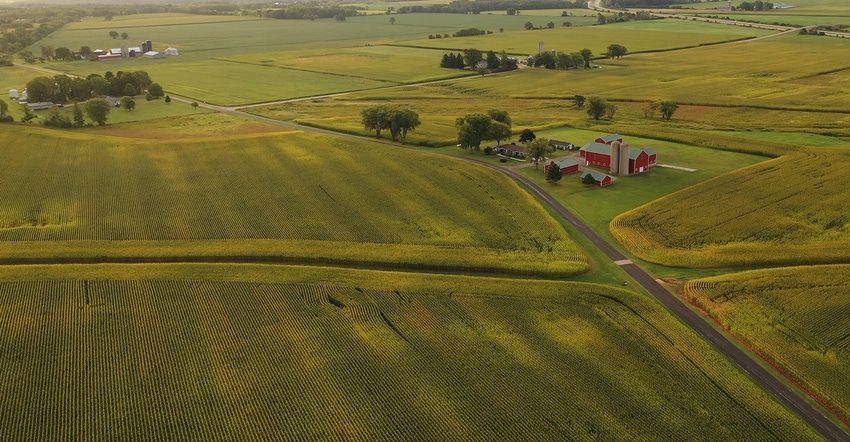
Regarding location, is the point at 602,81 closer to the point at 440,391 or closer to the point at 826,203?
the point at 826,203

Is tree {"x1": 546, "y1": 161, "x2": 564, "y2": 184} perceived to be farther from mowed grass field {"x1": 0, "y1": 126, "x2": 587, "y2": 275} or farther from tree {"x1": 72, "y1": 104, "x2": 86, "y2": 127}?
tree {"x1": 72, "y1": 104, "x2": 86, "y2": 127}

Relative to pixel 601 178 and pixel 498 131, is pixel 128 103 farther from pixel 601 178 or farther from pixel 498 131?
pixel 601 178

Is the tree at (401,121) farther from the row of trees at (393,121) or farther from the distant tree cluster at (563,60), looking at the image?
the distant tree cluster at (563,60)

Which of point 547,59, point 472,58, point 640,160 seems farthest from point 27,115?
point 547,59

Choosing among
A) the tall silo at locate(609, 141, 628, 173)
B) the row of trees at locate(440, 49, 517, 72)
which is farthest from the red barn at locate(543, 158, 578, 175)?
the row of trees at locate(440, 49, 517, 72)

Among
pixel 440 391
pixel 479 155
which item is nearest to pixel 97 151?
pixel 479 155

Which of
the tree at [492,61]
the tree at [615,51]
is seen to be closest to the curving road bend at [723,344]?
the tree at [492,61]

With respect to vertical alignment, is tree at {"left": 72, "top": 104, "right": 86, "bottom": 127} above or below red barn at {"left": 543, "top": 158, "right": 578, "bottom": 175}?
above
